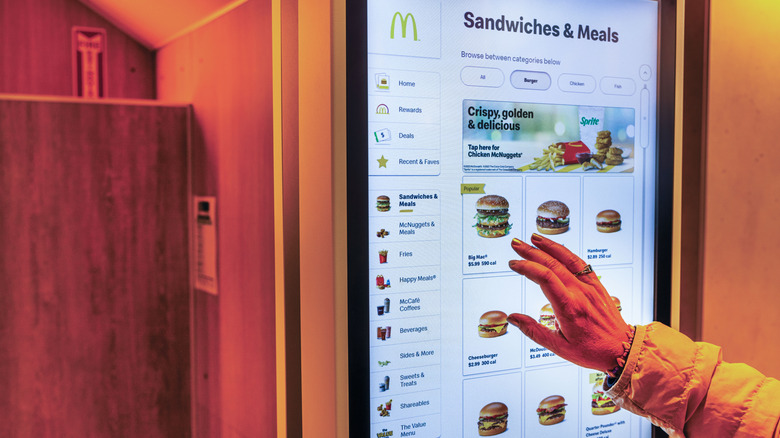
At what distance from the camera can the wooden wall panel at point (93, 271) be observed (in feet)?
5.49

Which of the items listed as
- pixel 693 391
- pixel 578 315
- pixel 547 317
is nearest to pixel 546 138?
pixel 547 317

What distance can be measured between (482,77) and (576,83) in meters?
0.27

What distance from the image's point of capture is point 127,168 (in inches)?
69.3

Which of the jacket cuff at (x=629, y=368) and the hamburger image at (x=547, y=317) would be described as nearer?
the jacket cuff at (x=629, y=368)

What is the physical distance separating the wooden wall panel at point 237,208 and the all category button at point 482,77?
0.43 m

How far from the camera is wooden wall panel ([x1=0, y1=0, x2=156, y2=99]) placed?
2.03 metres

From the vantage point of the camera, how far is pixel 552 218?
1407 millimetres

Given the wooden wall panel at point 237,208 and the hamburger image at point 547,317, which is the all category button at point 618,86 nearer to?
the hamburger image at point 547,317

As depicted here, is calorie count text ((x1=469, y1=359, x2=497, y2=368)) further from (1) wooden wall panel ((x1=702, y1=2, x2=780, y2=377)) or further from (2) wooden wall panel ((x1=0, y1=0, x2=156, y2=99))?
(2) wooden wall panel ((x1=0, y1=0, x2=156, y2=99))

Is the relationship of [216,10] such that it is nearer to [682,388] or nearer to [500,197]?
[500,197]

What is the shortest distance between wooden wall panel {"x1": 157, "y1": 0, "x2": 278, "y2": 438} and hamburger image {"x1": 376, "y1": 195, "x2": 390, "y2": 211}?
0.89 feet

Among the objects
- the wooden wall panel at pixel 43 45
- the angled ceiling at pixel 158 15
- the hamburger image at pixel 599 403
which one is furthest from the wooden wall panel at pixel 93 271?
the hamburger image at pixel 599 403

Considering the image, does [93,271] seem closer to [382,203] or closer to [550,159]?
[382,203]

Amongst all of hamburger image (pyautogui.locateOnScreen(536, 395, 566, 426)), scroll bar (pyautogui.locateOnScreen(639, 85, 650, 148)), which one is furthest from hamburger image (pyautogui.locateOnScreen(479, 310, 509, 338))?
scroll bar (pyautogui.locateOnScreen(639, 85, 650, 148))
